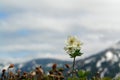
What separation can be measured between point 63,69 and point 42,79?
1.07 m

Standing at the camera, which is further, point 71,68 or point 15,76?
point 71,68

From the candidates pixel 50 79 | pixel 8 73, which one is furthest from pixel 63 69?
pixel 8 73

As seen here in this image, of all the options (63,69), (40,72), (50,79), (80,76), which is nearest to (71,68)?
(80,76)

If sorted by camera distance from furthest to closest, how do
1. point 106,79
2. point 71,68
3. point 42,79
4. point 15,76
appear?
point 71,68 < point 106,79 < point 15,76 < point 42,79

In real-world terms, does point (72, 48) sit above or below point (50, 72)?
above

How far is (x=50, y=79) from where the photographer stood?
8398mm

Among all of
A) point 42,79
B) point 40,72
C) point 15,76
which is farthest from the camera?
point 15,76

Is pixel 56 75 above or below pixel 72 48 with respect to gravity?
below

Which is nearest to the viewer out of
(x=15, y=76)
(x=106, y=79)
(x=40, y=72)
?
(x=40, y=72)

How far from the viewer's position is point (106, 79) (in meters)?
9.34

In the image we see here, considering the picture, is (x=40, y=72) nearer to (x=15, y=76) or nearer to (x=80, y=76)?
(x=15, y=76)

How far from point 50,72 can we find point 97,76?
183 centimetres

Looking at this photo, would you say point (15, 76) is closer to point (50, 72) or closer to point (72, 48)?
point (50, 72)

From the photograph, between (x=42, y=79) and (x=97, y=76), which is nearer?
(x=42, y=79)
